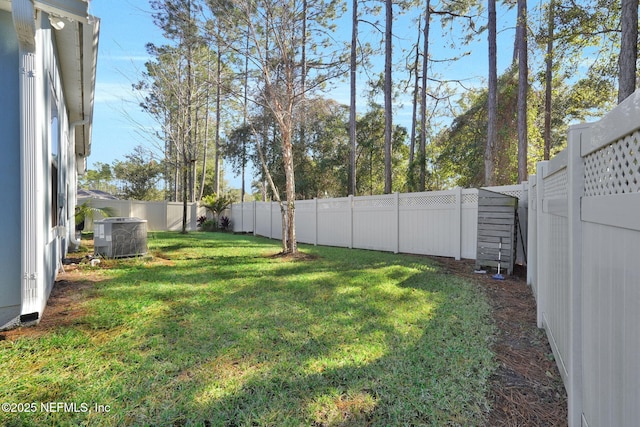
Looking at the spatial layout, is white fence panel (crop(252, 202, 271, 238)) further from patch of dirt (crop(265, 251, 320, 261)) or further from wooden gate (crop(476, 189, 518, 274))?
wooden gate (crop(476, 189, 518, 274))

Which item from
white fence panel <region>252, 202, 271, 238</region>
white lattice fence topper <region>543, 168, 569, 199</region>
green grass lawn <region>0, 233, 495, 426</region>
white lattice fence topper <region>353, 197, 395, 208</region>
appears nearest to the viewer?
green grass lawn <region>0, 233, 495, 426</region>

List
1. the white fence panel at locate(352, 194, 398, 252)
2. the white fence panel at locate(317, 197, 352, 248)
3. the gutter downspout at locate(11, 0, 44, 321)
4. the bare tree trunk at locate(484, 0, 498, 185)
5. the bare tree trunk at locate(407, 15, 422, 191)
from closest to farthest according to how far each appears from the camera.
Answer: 1. the gutter downspout at locate(11, 0, 44, 321)
2. the white fence panel at locate(352, 194, 398, 252)
3. the bare tree trunk at locate(484, 0, 498, 185)
4. the white fence panel at locate(317, 197, 352, 248)
5. the bare tree trunk at locate(407, 15, 422, 191)

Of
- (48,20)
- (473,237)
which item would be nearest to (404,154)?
(473,237)

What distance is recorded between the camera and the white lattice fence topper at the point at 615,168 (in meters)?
1.16

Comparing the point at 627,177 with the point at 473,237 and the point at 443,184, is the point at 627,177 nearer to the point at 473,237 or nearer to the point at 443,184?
the point at 473,237

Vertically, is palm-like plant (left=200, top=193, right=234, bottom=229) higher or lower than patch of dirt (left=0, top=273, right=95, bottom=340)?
higher

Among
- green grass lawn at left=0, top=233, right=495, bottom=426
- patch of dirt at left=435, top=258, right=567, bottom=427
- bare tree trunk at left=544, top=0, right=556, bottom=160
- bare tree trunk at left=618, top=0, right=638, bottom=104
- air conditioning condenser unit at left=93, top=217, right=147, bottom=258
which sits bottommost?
patch of dirt at left=435, top=258, right=567, bottom=427

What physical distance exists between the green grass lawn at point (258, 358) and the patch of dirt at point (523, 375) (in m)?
0.11

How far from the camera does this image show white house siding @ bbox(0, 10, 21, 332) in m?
3.09

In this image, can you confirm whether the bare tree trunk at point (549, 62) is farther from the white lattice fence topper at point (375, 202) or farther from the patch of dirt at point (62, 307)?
the patch of dirt at point (62, 307)

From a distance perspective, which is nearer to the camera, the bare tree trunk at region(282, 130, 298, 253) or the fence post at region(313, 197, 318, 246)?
the bare tree trunk at region(282, 130, 298, 253)

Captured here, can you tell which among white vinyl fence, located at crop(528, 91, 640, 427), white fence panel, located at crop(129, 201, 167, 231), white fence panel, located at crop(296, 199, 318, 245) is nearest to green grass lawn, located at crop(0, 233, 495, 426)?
white vinyl fence, located at crop(528, 91, 640, 427)

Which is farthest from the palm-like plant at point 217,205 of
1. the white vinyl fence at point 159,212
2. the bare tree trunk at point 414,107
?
the bare tree trunk at point 414,107

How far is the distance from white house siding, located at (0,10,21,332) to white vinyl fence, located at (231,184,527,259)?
298 inches
